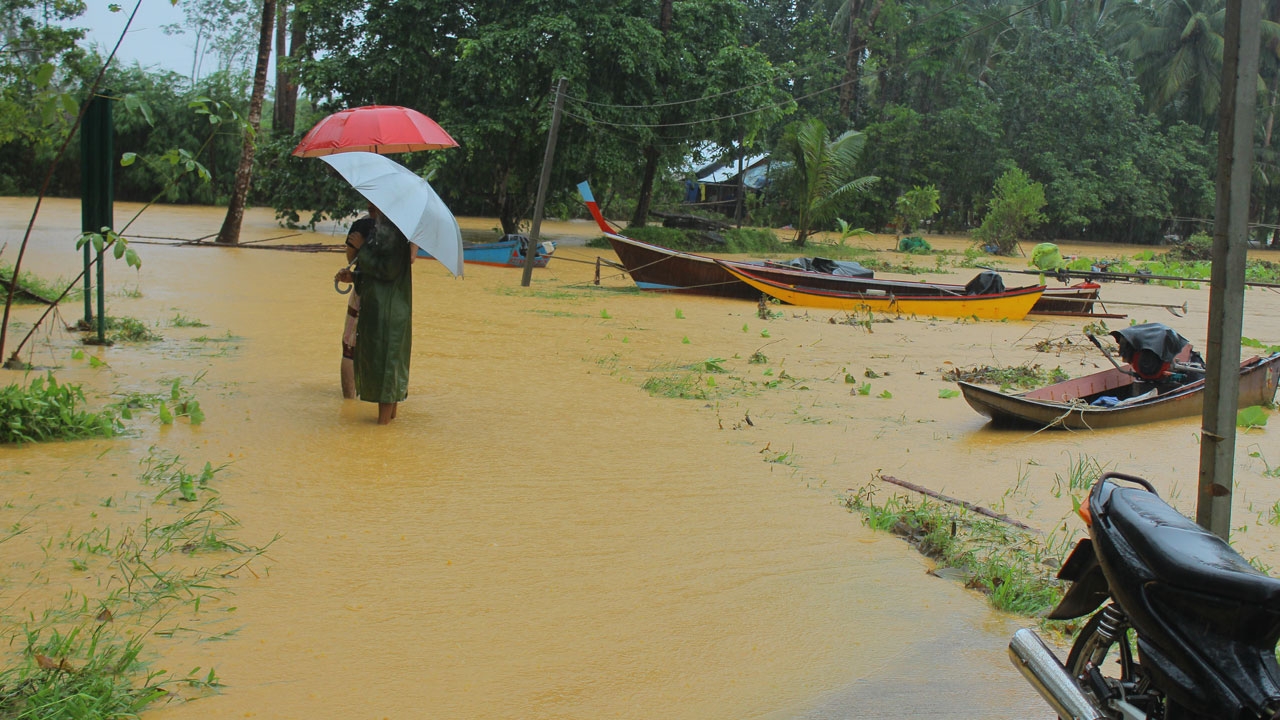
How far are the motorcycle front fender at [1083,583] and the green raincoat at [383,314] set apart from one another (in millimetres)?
4380

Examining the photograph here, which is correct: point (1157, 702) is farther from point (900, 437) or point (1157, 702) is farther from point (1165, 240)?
point (1165, 240)

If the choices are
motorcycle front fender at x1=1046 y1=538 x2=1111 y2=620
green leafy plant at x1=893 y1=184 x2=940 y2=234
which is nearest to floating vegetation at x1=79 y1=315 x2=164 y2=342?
motorcycle front fender at x1=1046 y1=538 x2=1111 y2=620

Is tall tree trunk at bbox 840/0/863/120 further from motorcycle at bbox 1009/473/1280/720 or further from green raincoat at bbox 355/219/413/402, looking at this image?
motorcycle at bbox 1009/473/1280/720

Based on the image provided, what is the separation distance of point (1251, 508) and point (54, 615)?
586 centimetres

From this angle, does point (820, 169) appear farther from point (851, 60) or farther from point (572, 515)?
point (572, 515)

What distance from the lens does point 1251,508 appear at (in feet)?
18.8

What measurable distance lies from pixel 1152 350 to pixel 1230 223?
17.2 feet

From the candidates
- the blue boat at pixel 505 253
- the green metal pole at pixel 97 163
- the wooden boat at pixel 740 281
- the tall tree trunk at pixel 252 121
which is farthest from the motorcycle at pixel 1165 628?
the blue boat at pixel 505 253

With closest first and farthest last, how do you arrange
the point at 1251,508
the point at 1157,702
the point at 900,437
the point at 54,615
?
the point at 1157,702, the point at 54,615, the point at 1251,508, the point at 900,437

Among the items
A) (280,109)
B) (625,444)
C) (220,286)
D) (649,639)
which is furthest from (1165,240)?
(649,639)

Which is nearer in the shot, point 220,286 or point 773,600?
point 773,600

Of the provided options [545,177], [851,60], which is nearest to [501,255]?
[545,177]

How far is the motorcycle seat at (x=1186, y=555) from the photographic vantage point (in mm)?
2258

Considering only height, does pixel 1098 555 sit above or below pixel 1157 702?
above
